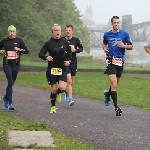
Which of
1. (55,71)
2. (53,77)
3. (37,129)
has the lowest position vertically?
(37,129)

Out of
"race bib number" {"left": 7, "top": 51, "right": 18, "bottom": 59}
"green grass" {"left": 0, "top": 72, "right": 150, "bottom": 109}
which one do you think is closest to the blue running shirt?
"race bib number" {"left": 7, "top": 51, "right": 18, "bottom": 59}

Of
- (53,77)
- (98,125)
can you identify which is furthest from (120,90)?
(98,125)

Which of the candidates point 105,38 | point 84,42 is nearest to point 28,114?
point 105,38

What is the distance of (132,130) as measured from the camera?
307 inches

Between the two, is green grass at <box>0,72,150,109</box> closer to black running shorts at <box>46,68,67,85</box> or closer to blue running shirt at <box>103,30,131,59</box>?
blue running shirt at <box>103,30,131,59</box>

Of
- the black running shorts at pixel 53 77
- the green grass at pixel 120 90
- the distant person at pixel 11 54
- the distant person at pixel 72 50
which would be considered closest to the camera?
the black running shorts at pixel 53 77

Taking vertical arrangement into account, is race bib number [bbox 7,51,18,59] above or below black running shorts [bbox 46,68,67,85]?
above

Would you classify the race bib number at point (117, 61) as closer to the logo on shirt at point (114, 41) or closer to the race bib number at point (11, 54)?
the logo on shirt at point (114, 41)

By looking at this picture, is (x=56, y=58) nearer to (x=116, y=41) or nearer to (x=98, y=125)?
(x=116, y=41)

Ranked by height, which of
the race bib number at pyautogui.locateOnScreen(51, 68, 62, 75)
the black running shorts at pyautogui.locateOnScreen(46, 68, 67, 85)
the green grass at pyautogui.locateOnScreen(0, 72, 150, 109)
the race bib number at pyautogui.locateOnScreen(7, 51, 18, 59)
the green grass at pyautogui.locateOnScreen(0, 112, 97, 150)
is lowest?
the green grass at pyautogui.locateOnScreen(0, 72, 150, 109)

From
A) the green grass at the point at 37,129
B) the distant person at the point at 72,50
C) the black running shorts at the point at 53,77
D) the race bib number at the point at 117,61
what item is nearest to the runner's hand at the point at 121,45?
the race bib number at the point at 117,61

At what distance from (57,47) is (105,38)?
107 centimetres

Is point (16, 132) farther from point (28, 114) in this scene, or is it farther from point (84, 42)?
point (84, 42)

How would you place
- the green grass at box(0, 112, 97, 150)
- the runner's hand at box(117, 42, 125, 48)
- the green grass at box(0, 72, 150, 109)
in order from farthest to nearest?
1. the green grass at box(0, 72, 150, 109)
2. the runner's hand at box(117, 42, 125, 48)
3. the green grass at box(0, 112, 97, 150)
